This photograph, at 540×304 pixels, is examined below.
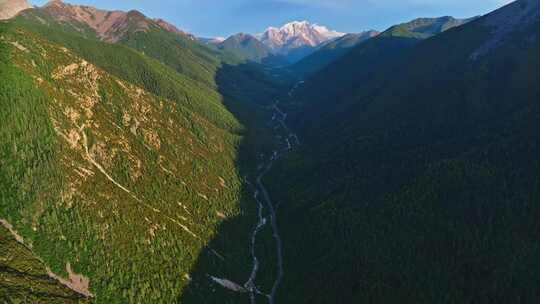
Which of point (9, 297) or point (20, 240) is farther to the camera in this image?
point (20, 240)

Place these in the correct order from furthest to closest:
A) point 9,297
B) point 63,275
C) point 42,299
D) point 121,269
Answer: point 121,269 < point 63,275 < point 42,299 < point 9,297

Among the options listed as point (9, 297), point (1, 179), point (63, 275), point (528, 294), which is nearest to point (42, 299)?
point (9, 297)

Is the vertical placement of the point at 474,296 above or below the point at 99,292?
below

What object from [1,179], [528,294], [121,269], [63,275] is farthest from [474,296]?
[1,179]

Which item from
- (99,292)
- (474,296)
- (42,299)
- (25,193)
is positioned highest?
(25,193)

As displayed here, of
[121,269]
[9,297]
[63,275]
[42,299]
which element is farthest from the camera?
[121,269]

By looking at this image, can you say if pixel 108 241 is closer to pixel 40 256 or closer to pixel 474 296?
pixel 40 256

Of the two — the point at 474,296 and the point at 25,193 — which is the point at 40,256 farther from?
the point at 474,296

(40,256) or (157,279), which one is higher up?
(40,256)

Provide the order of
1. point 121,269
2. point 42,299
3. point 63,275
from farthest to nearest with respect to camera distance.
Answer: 1. point 121,269
2. point 63,275
3. point 42,299
